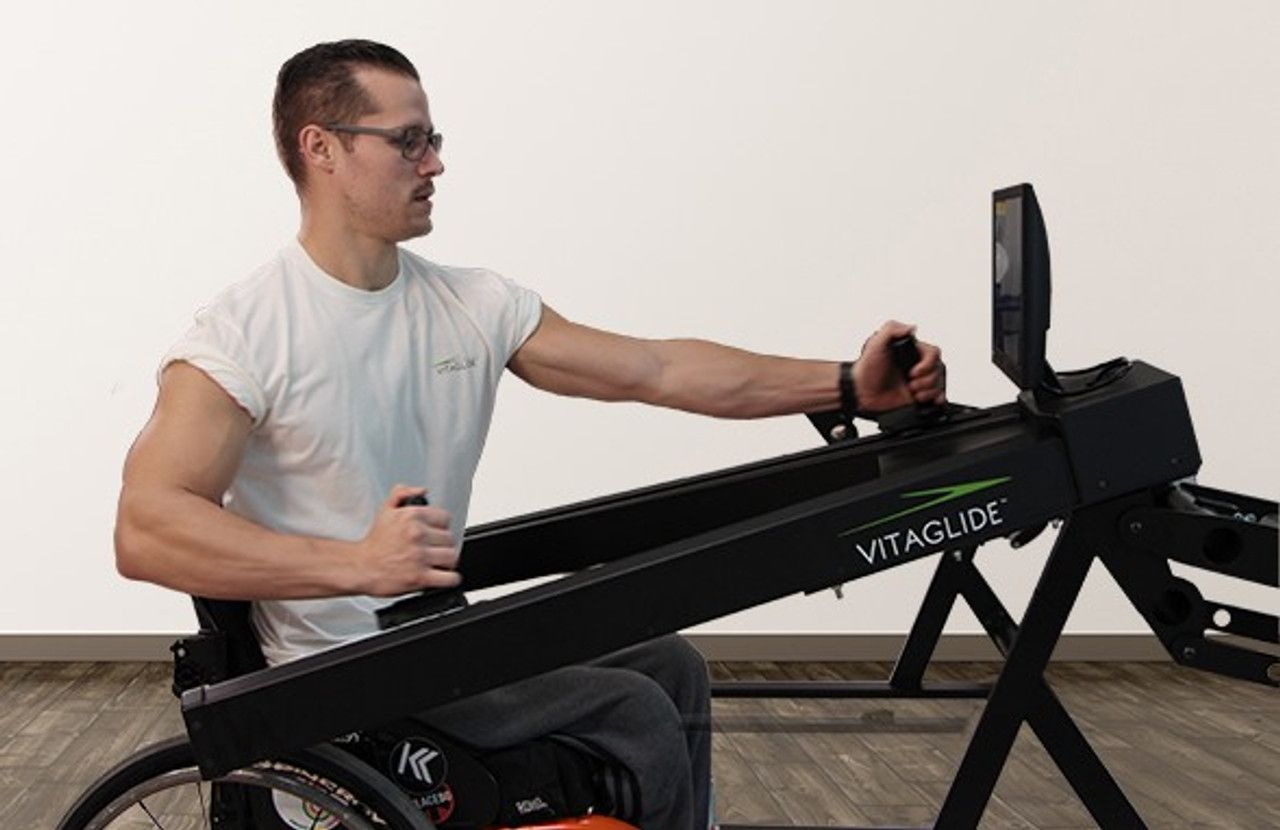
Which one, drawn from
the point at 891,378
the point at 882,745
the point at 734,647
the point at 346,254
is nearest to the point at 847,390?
the point at 891,378

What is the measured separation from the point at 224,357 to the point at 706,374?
2.29ft

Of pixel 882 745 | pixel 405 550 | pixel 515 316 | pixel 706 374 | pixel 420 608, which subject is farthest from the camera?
pixel 882 745

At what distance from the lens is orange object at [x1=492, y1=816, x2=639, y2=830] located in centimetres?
216

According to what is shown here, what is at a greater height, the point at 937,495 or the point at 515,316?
the point at 515,316

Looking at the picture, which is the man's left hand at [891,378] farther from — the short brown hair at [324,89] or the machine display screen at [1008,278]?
the short brown hair at [324,89]

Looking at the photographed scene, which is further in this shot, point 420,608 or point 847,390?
point 847,390

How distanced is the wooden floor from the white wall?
14.8 inches

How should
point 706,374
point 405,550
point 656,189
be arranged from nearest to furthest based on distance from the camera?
point 405,550 < point 706,374 < point 656,189

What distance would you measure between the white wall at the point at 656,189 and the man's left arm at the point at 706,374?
104 inches

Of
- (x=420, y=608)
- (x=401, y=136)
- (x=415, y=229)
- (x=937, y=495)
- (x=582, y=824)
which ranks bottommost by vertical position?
(x=582, y=824)

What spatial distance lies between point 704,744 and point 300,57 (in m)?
0.96

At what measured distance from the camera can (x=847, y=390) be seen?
2.54 metres

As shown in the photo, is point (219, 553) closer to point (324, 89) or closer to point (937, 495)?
point (324, 89)

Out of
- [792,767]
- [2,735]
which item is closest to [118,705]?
[2,735]
